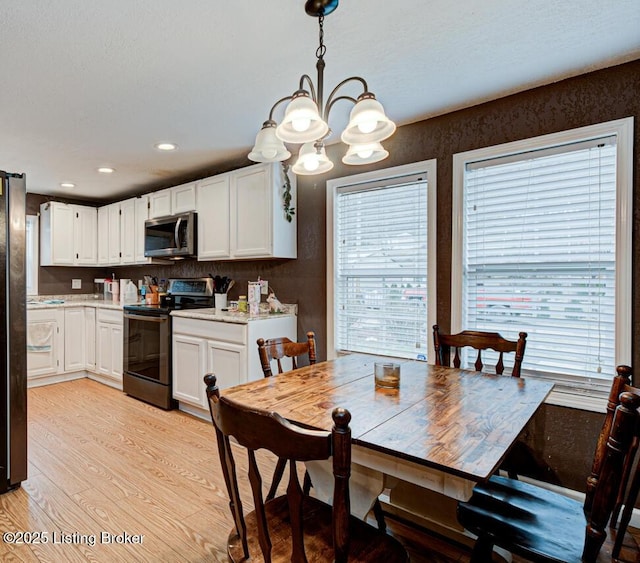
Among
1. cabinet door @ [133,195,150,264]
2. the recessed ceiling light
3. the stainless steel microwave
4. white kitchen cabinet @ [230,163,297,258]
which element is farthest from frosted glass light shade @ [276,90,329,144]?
cabinet door @ [133,195,150,264]

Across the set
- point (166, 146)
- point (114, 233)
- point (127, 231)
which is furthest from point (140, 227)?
point (166, 146)

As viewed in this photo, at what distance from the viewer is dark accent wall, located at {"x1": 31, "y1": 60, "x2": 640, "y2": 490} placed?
2.05 meters

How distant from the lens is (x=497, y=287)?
95.7 inches

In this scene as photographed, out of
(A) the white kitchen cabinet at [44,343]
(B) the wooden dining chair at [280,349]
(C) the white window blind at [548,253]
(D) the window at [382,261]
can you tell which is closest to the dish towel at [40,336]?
(A) the white kitchen cabinet at [44,343]

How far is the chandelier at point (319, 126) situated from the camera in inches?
54.9

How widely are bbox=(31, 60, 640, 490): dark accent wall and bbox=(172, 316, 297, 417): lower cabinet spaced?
0.44 meters

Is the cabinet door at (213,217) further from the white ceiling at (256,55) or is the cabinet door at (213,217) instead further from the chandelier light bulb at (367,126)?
the chandelier light bulb at (367,126)

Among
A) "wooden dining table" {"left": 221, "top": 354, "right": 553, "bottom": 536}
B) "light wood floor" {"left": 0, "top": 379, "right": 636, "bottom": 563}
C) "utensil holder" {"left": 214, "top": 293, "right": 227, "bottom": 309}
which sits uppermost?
"utensil holder" {"left": 214, "top": 293, "right": 227, "bottom": 309}

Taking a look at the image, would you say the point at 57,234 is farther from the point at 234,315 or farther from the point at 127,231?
the point at 234,315

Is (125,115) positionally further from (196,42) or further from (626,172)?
(626,172)

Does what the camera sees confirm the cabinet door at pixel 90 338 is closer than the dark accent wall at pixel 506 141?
No

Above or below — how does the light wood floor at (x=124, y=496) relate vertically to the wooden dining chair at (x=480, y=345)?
below

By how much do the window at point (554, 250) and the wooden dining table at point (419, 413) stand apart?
0.61 meters

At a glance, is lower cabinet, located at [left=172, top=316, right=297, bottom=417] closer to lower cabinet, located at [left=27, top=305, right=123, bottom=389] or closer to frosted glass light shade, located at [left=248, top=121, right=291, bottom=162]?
lower cabinet, located at [left=27, top=305, right=123, bottom=389]
